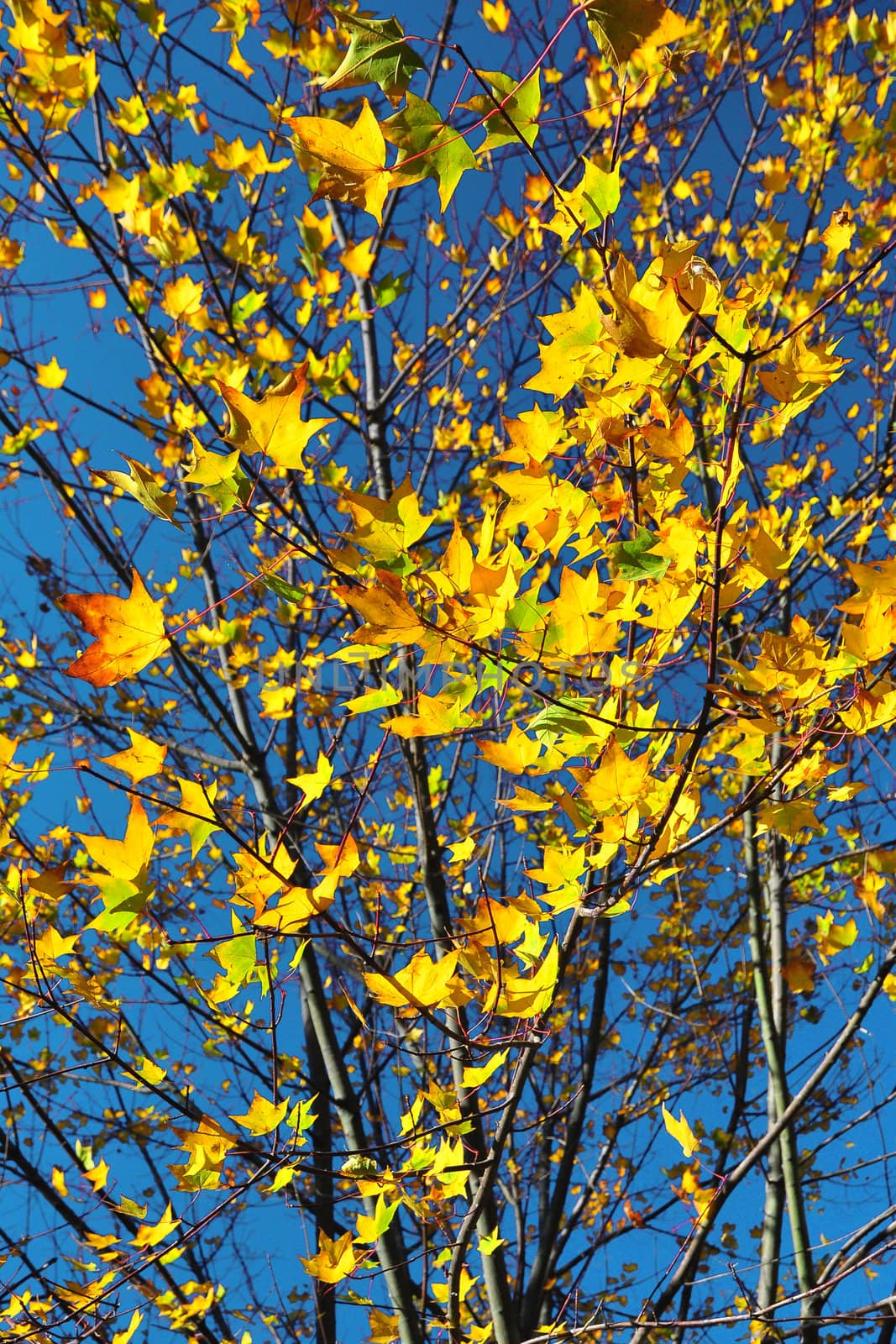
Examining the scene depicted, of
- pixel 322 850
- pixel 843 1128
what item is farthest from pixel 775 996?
pixel 322 850

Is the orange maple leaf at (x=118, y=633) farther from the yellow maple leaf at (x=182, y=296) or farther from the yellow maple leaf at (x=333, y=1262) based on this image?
the yellow maple leaf at (x=182, y=296)

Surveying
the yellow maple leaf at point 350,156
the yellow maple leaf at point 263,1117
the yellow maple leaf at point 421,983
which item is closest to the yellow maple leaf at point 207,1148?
the yellow maple leaf at point 263,1117

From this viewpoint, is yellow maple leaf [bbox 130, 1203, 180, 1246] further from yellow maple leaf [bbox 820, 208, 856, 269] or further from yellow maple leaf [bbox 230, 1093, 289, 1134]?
yellow maple leaf [bbox 820, 208, 856, 269]

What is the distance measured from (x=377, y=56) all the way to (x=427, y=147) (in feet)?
0.24

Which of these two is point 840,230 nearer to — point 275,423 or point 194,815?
point 275,423

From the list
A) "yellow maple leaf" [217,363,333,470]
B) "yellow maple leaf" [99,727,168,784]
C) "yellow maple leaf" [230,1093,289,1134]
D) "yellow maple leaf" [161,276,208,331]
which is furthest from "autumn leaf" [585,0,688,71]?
"yellow maple leaf" [161,276,208,331]

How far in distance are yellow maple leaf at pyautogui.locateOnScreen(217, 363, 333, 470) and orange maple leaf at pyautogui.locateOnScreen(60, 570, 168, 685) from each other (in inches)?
6.7

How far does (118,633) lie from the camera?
83 centimetres

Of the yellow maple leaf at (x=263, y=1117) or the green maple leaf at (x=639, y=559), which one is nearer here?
the green maple leaf at (x=639, y=559)

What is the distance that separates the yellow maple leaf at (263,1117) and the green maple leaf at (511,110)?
41.3 inches

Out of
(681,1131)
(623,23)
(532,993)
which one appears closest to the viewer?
(623,23)

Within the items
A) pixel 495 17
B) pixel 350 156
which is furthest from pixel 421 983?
pixel 495 17

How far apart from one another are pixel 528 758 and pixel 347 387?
171 cm

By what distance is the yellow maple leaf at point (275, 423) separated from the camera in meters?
0.81
